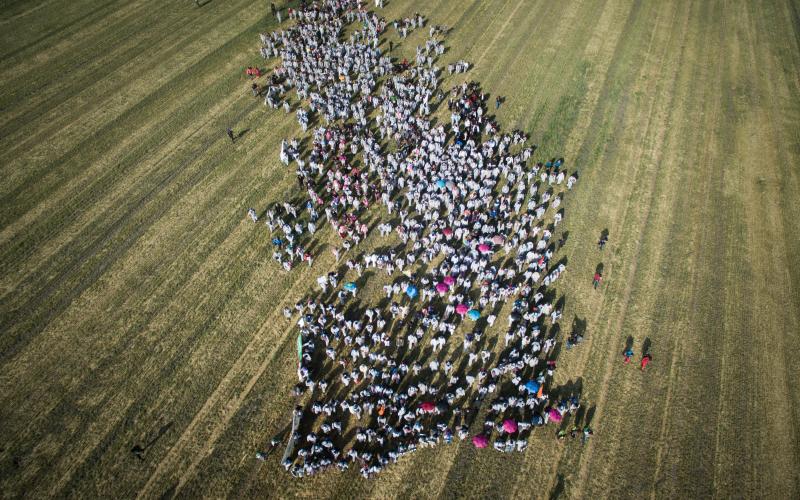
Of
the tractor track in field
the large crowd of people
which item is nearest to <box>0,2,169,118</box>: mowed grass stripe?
the tractor track in field

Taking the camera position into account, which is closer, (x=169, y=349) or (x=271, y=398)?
Result: (x=271, y=398)

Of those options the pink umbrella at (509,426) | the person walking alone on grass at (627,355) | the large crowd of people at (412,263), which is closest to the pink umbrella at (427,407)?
the large crowd of people at (412,263)

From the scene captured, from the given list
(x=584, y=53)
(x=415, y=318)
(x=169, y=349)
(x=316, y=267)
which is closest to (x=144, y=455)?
(x=169, y=349)

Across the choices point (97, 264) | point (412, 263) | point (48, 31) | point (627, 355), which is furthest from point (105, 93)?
point (627, 355)

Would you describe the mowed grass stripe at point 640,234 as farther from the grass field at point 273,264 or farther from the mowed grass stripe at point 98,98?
the mowed grass stripe at point 98,98

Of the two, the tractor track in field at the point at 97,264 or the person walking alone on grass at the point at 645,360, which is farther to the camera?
the tractor track in field at the point at 97,264

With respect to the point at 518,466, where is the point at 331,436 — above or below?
above

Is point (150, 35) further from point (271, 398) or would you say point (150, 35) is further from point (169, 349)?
point (271, 398)
